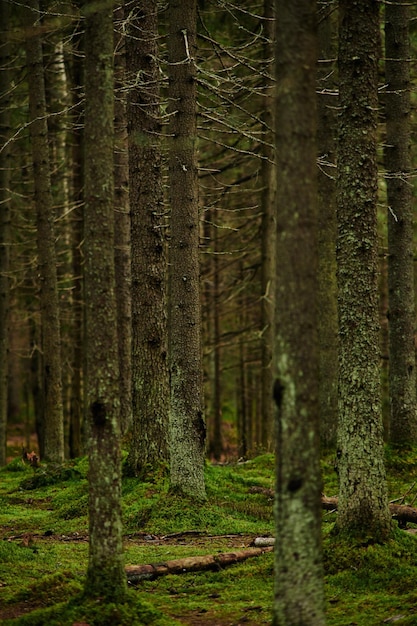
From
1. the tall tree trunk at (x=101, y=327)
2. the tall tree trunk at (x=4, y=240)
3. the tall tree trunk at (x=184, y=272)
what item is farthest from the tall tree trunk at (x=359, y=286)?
the tall tree trunk at (x=4, y=240)

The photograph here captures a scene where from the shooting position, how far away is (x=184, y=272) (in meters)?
11.2

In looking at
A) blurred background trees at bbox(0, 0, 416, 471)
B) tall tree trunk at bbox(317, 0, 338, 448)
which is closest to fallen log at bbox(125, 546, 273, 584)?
blurred background trees at bbox(0, 0, 416, 471)

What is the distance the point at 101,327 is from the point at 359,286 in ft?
9.75

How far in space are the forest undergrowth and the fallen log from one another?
0.19ft

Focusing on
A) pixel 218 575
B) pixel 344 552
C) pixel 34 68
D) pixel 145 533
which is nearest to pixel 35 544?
pixel 145 533

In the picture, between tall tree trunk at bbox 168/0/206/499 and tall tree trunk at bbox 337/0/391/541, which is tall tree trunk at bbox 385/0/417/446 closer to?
tall tree trunk at bbox 168/0/206/499

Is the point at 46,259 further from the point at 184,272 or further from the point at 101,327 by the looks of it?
the point at 101,327

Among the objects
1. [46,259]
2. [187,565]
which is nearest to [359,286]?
[187,565]

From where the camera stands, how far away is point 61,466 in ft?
52.3

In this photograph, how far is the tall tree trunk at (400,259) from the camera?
14188mm

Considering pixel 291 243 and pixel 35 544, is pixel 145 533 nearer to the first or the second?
pixel 35 544

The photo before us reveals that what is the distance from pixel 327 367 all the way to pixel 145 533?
21.1 feet

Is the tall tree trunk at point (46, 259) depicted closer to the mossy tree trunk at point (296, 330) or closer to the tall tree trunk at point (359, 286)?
the tall tree trunk at point (359, 286)

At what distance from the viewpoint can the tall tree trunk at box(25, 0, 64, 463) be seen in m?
16.0
